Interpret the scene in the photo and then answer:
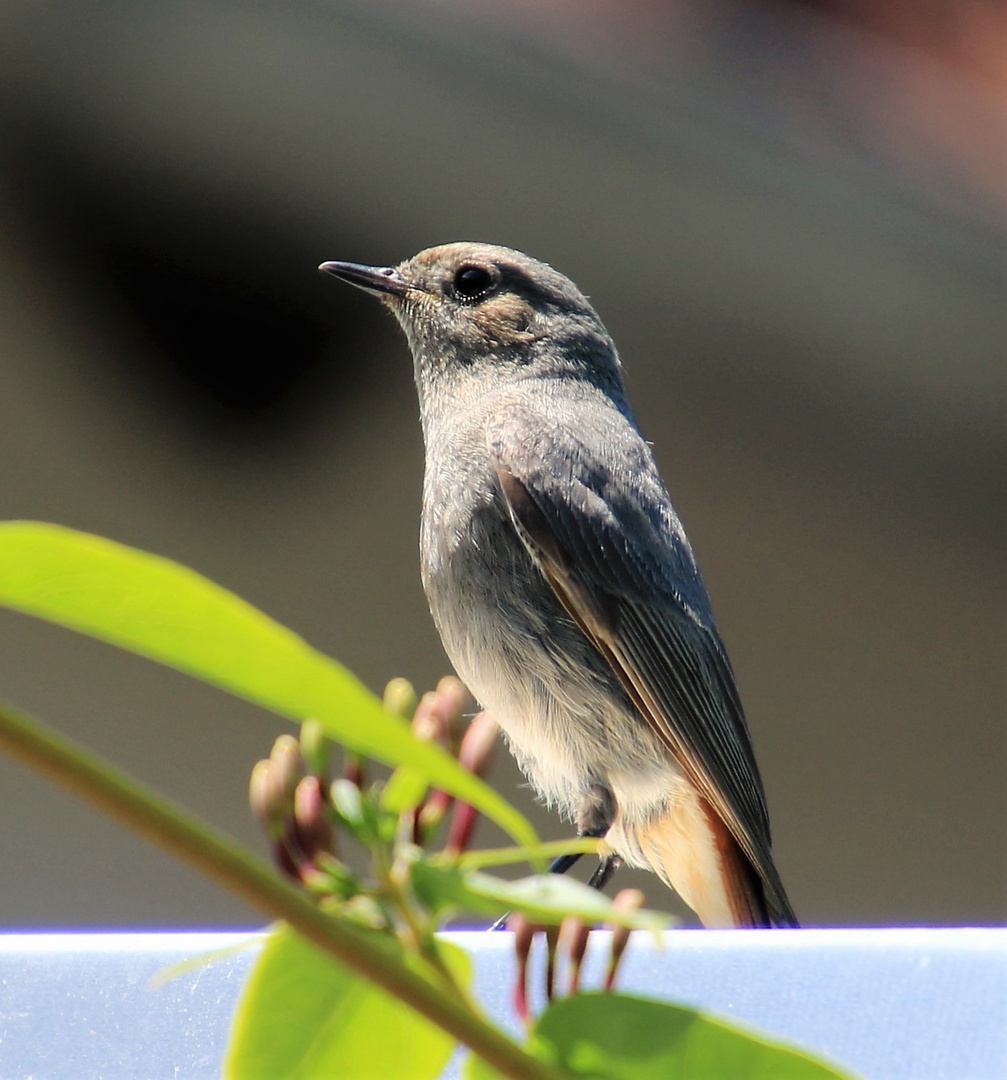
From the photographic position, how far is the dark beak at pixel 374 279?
3152 millimetres

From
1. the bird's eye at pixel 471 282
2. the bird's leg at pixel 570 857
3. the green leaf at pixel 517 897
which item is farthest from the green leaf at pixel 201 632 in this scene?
the bird's eye at pixel 471 282

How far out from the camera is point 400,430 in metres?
4.66

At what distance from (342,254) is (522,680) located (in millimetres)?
2198

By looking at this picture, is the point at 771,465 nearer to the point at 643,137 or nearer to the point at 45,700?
the point at 643,137

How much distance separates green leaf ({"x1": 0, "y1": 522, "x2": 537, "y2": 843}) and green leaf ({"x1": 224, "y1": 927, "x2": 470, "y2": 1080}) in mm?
148

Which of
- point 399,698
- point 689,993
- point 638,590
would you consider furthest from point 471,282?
point 399,698

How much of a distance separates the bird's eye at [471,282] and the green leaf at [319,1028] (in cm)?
279

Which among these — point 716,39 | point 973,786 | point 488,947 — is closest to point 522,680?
point 488,947

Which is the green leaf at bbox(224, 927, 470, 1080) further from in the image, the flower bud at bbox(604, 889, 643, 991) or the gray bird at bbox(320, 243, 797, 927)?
the gray bird at bbox(320, 243, 797, 927)

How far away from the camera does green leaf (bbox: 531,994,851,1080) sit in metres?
0.49

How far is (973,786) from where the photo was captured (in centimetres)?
457

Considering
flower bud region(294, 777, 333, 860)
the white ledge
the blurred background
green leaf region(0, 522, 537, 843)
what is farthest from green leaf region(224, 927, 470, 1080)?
the blurred background

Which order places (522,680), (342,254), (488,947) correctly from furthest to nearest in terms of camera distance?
(342,254) < (522,680) < (488,947)

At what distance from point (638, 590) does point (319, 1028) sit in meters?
2.27
